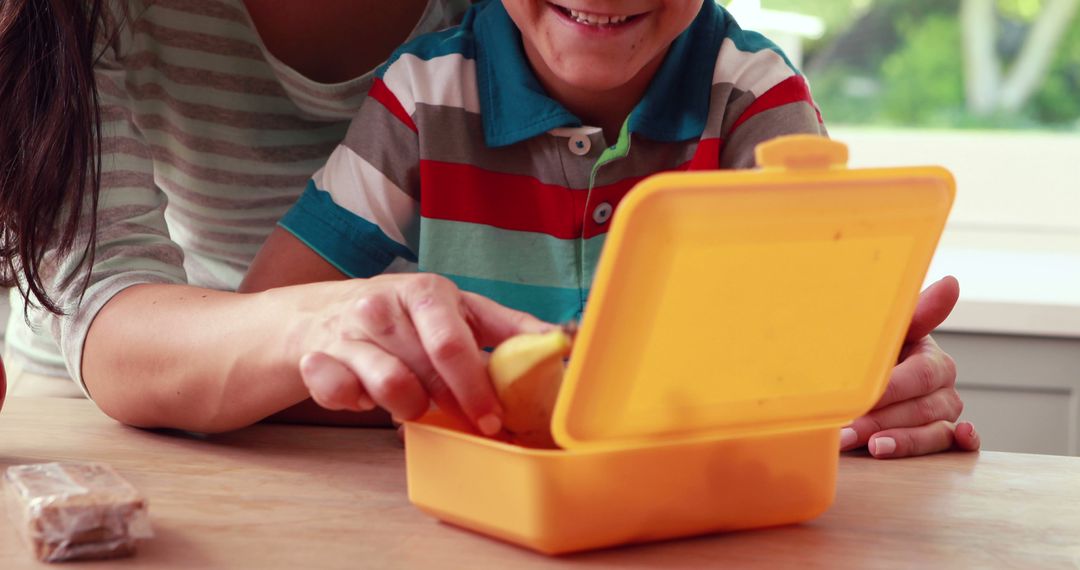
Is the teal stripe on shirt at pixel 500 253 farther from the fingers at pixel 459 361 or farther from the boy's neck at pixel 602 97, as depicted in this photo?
the fingers at pixel 459 361

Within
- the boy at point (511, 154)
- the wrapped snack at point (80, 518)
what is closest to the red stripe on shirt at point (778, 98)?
the boy at point (511, 154)

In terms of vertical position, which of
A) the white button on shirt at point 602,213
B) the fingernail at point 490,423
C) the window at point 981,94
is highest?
the fingernail at point 490,423

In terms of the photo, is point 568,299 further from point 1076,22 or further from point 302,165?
point 1076,22

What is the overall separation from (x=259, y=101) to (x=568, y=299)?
37 cm

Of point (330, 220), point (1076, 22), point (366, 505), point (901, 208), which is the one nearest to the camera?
point (901, 208)

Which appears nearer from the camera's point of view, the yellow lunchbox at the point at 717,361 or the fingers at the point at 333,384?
the yellow lunchbox at the point at 717,361

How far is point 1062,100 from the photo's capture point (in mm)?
2223

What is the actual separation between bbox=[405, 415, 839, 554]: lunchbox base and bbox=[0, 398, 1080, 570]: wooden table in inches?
0.5

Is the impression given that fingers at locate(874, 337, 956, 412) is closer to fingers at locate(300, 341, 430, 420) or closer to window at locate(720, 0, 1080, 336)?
fingers at locate(300, 341, 430, 420)

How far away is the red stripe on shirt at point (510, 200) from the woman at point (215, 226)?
119mm

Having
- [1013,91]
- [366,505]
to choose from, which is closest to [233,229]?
[366,505]

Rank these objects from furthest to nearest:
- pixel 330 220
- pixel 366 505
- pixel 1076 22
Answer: pixel 1076 22 < pixel 330 220 < pixel 366 505

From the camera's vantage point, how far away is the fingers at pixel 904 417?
0.82 meters

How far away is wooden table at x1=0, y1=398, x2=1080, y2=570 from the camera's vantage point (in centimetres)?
59
